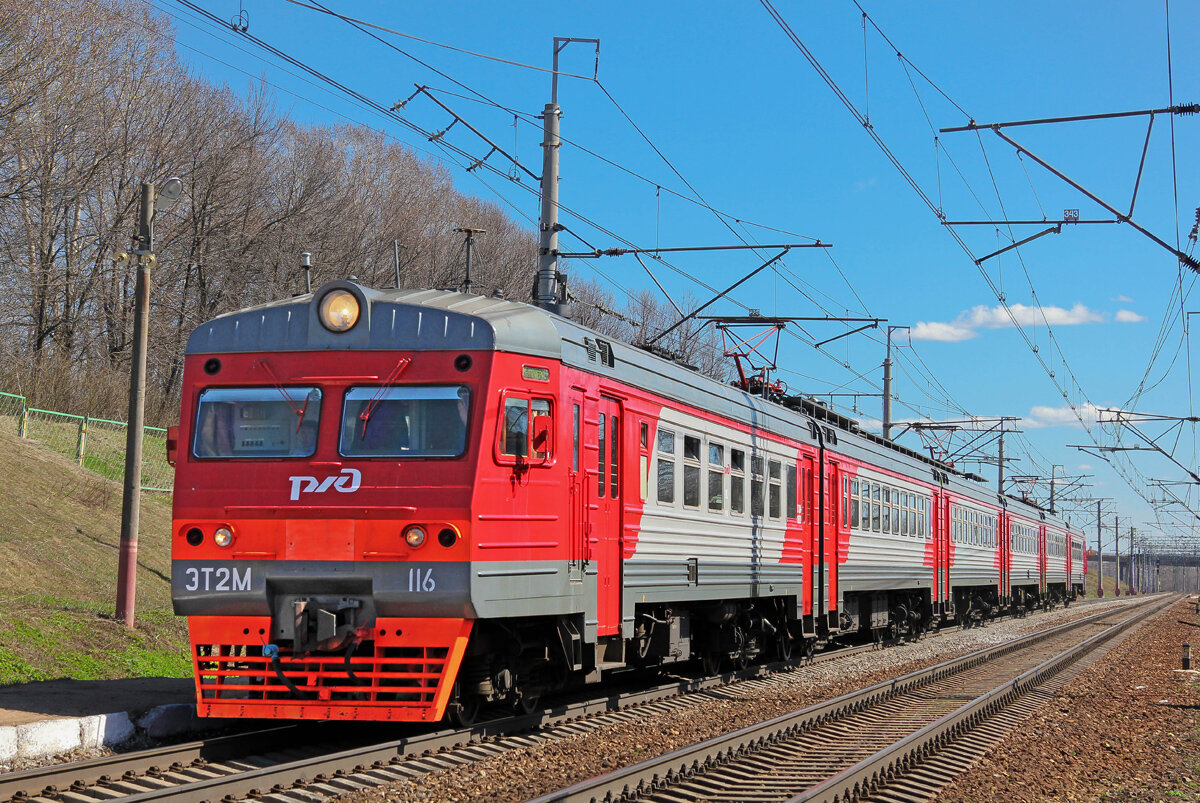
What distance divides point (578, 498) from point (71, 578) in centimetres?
981

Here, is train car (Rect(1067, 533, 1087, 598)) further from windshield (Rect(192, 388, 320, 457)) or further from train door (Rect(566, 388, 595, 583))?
windshield (Rect(192, 388, 320, 457))

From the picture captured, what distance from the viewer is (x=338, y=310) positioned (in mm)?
9555

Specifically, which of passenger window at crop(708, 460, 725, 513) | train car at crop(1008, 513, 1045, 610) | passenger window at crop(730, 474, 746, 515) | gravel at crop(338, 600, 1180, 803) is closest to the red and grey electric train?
gravel at crop(338, 600, 1180, 803)

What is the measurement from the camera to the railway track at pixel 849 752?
27.2 feet

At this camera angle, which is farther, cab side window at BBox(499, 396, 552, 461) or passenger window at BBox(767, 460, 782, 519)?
passenger window at BBox(767, 460, 782, 519)

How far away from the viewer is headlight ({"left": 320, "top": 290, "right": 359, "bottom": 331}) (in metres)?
9.50

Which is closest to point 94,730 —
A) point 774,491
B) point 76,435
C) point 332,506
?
point 332,506

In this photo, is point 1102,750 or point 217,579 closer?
point 217,579

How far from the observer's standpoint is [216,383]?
9648mm

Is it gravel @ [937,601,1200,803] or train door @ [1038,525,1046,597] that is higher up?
train door @ [1038,525,1046,597]

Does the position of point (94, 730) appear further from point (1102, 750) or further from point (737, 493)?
point (1102, 750)

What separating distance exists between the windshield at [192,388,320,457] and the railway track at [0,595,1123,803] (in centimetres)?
214

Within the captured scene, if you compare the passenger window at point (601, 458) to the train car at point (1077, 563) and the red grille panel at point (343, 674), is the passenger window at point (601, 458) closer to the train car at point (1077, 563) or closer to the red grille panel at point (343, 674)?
the red grille panel at point (343, 674)

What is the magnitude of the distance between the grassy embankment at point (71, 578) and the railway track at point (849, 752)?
6152mm
